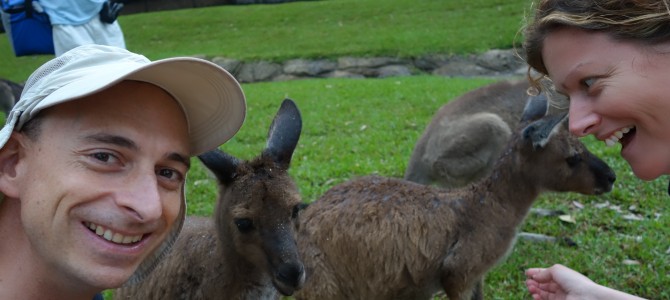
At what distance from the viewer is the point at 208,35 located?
2194 cm

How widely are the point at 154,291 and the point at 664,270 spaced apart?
3186 mm

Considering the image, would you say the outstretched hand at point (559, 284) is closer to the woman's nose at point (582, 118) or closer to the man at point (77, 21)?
the woman's nose at point (582, 118)

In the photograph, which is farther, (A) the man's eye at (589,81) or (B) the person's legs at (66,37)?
(B) the person's legs at (66,37)

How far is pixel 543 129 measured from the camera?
4289mm

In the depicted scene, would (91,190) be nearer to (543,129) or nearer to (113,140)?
(113,140)

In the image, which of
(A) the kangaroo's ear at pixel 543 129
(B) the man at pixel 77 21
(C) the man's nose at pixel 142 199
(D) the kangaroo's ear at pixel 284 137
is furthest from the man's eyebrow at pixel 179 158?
(B) the man at pixel 77 21

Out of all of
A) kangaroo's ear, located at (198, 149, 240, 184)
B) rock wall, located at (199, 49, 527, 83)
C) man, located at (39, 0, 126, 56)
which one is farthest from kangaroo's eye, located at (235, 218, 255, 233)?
rock wall, located at (199, 49, 527, 83)

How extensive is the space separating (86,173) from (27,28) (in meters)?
4.36

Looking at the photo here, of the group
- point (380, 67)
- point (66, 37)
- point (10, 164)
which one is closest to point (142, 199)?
point (10, 164)

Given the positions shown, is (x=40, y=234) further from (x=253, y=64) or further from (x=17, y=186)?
(x=253, y=64)

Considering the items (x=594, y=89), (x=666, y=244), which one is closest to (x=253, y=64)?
(x=666, y=244)

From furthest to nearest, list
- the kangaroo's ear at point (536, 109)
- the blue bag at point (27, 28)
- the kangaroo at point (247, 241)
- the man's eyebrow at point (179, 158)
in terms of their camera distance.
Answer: the blue bag at point (27, 28), the kangaroo's ear at point (536, 109), the kangaroo at point (247, 241), the man's eyebrow at point (179, 158)

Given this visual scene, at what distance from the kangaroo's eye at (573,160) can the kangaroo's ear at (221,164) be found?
7.11 ft

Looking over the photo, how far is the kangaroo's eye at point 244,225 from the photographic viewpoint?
324 cm
